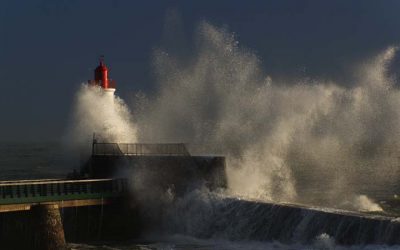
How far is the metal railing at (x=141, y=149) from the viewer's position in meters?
32.8

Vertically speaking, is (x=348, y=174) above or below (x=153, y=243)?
above

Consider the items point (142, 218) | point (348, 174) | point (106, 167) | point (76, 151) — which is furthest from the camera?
point (348, 174)

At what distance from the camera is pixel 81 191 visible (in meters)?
29.5

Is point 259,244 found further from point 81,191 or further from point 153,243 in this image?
point 81,191

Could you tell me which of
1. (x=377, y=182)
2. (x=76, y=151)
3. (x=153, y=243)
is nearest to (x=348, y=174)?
(x=377, y=182)

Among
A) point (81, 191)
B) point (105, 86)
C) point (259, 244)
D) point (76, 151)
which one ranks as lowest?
point (259, 244)

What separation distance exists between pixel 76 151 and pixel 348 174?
1581 inches

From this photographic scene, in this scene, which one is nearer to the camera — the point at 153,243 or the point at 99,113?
the point at 153,243

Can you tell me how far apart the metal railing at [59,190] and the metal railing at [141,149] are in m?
3.27

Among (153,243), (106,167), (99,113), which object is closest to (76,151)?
(99,113)

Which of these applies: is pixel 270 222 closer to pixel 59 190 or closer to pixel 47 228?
pixel 47 228

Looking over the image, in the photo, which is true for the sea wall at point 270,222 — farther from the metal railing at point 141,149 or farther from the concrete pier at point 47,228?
the concrete pier at point 47,228

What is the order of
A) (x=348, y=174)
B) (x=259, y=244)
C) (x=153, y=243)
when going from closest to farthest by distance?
(x=259, y=244) < (x=153, y=243) < (x=348, y=174)

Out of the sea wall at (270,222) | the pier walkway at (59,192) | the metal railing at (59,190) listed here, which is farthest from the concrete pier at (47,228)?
the sea wall at (270,222)
